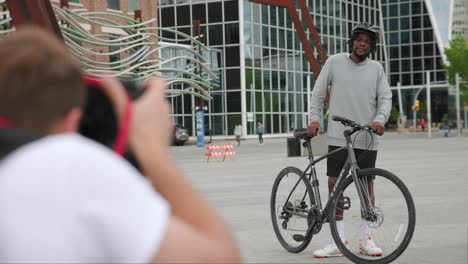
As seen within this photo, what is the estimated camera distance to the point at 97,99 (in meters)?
1.52

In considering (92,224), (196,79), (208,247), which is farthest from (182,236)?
(196,79)

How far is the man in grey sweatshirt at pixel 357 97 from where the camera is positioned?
6.24 meters

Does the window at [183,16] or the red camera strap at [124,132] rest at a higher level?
the window at [183,16]

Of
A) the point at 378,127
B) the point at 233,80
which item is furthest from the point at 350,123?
the point at 233,80

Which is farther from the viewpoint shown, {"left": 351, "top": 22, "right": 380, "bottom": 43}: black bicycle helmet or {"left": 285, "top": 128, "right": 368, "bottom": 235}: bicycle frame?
{"left": 351, "top": 22, "right": 380, "bottom": 43}: black bicycle helmet

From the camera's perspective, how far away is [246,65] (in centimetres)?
6281

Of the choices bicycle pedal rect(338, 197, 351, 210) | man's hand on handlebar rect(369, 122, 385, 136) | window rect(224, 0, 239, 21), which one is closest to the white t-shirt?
bicycle pedal rect(338, 197, 351, 210)

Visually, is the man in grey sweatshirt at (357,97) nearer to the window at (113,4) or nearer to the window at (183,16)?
the window at (113,4)

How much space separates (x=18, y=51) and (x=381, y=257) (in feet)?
15.6

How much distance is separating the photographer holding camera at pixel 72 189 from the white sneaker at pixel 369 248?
465cm

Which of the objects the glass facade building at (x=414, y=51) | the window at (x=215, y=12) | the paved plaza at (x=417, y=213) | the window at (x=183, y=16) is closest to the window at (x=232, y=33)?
the window at (x=215, y=12)

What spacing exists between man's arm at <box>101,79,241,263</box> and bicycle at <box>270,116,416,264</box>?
4.22m

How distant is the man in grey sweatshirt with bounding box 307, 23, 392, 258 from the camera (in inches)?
246

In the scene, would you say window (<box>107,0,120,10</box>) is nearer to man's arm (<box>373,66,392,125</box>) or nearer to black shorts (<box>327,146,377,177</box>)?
man's arm (<box>373,66,392,125</box>)
